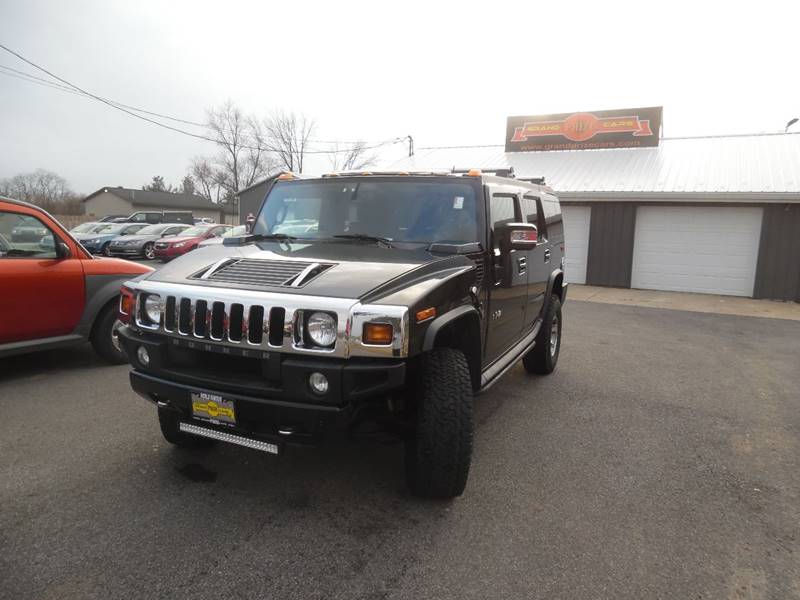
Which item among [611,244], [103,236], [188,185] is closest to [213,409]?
[611,244]

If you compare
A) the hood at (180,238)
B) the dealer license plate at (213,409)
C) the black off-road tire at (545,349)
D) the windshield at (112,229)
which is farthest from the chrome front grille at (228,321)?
the windshield at (112,229)

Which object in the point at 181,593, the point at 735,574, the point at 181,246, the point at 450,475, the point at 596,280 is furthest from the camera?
the point at 181,246

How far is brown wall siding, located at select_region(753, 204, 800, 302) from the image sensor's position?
1280cm

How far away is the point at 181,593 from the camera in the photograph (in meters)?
2.31

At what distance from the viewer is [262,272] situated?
304 centimetres

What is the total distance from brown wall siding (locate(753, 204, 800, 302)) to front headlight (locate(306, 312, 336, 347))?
13988mm

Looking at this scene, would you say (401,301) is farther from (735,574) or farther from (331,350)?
(735,574)

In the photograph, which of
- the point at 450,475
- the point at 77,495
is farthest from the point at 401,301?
the point at 77,495

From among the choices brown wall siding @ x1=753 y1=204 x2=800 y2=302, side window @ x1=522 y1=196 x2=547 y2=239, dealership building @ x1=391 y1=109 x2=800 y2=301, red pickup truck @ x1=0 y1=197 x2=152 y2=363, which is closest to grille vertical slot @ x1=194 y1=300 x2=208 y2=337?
red pickup truck @ x1=0 y1=197 x2=152 y2=363

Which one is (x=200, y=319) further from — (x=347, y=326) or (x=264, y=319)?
(x=347, y=326)

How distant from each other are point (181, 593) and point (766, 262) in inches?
583

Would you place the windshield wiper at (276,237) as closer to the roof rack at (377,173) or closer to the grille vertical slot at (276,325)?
the roof rack at (377,173)

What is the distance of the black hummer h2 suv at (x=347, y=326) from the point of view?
2596mm

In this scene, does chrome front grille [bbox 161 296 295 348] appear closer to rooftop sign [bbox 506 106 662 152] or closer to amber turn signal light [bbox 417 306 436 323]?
amber turn signal light [bbox 417 306 436 323]
